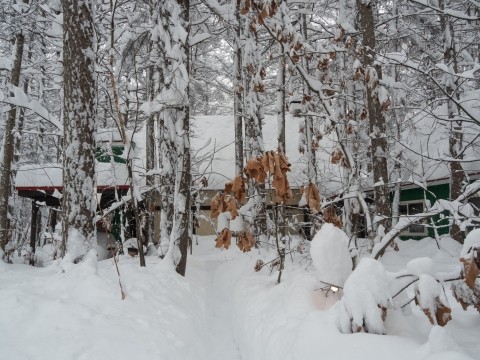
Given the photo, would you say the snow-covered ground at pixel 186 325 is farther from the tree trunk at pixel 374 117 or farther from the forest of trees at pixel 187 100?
the tree trunk at pixel 374 117

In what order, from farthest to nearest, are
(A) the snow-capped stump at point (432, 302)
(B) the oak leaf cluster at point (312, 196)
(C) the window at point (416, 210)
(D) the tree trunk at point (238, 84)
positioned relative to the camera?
(C) the window at point (416, 210) → (D) the tree trunk at point (238, 84) → (B) the oak leaf cluster at point (312, 196) → (A) the snow-capped stump at point (432, 302)

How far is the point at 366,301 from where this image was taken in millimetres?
2869

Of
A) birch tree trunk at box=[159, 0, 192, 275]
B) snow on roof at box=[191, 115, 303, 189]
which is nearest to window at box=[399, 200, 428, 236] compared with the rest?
snow on roof at box=[191, 115, 303, 189]

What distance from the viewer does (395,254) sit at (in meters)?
11.5

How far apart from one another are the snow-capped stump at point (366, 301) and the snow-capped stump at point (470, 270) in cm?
51

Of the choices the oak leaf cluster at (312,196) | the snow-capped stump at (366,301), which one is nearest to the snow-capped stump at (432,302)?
the snow-capped stump at (366,301)

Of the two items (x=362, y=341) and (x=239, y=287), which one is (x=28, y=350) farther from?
(x=239, y=287)

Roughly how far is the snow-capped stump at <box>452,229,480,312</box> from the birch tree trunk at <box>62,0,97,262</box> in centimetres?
502

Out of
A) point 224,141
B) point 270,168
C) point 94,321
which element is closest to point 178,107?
point 270,168

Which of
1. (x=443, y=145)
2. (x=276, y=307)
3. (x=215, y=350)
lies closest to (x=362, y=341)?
(x=276, y=307)

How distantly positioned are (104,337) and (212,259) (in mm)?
10868

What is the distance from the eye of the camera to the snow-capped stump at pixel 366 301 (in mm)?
2844

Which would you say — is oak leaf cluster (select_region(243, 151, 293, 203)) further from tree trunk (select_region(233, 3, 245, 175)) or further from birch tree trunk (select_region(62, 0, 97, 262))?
tree trunk (select_region(233, 3, 245, 175))

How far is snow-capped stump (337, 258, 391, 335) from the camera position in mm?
2844
